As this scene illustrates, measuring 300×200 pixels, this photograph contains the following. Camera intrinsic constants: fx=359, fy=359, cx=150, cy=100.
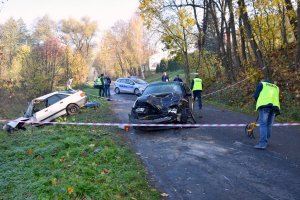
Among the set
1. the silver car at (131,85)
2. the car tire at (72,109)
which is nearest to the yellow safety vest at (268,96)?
the car tire at (72,109)

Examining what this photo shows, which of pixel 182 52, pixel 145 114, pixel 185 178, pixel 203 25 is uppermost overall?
pixel 203 25

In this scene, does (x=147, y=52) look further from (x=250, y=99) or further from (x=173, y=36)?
(x=250, y=99)

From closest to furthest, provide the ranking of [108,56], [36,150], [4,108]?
[36,150] < [4,108] < [108,56]

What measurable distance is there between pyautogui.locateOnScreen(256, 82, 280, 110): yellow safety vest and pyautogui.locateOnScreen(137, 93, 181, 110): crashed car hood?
363 centimetres

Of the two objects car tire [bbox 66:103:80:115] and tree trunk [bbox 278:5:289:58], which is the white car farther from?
tree trunk [bbox 278:5:289:58]

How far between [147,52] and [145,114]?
48717mm

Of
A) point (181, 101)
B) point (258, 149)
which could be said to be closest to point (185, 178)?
point (258, 149)

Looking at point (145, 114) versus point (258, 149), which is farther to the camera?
point (145, 114)

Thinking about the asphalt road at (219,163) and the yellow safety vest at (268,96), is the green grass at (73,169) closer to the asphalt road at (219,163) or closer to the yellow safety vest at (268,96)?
the asphalt road at (219,163)

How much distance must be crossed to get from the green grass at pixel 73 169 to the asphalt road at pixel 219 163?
1.57 ft

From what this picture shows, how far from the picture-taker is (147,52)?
59969mm

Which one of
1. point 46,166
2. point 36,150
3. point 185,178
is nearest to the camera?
point 185,178

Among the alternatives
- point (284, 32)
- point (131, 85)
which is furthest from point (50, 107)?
point (131, 85)

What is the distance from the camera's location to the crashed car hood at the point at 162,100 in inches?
468
